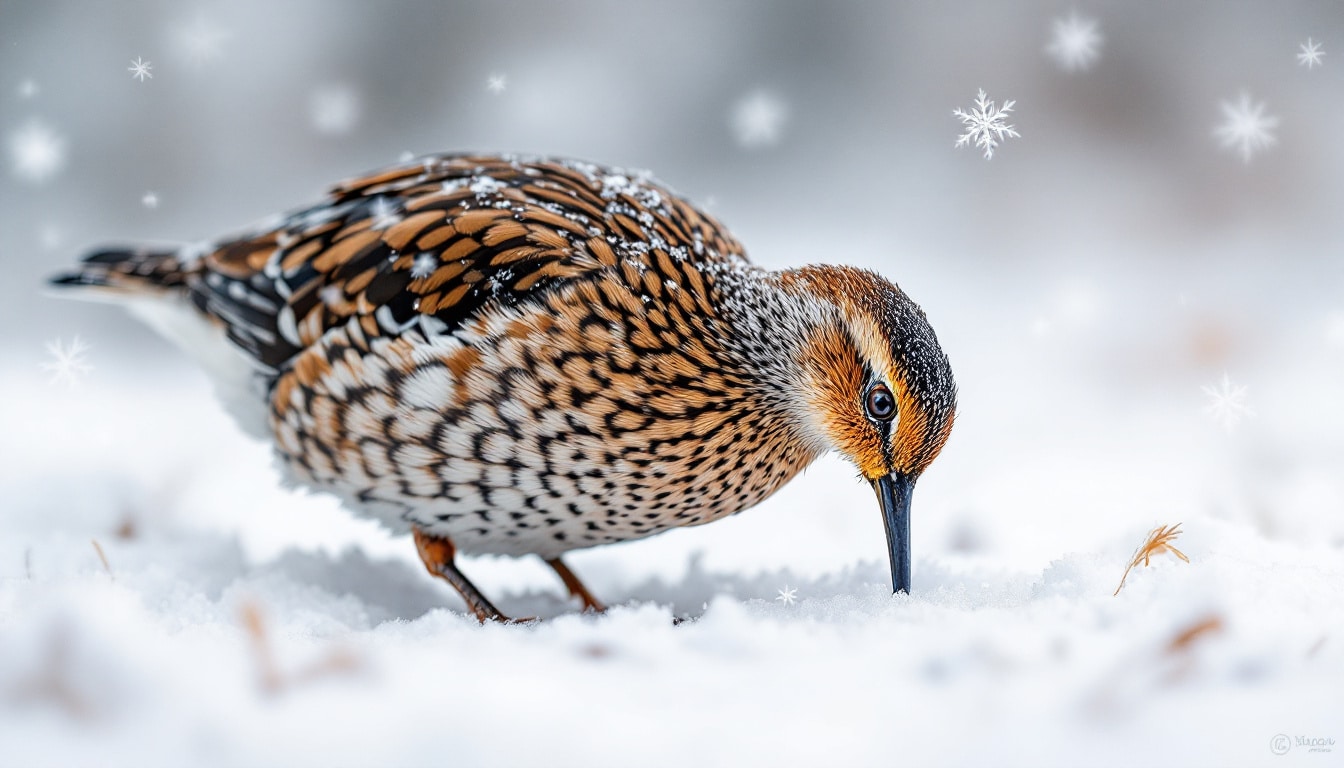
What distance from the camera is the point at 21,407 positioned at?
2383 millimetres

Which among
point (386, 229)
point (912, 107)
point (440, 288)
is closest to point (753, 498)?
point (440, 288)

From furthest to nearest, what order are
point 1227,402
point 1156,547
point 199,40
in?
point 199,40
point 1227,402
point 1156,547

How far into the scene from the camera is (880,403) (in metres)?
1.39

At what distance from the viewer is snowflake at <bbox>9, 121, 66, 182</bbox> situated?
6.79 ft

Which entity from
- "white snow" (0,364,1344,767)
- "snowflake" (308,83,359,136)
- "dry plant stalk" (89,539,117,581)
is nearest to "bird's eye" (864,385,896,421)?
"white snow" (0,364,1344,767)

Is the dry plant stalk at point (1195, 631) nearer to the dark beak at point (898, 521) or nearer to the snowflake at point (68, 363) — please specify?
the dark beak at point (898, 521)

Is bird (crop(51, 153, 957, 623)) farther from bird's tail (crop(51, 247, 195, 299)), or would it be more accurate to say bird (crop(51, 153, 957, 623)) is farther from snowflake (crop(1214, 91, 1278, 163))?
snowflake (crop(1214, 91, 1278, 163))

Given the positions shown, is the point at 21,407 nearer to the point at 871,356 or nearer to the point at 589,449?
the point at 589,449

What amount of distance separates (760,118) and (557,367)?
116 cm

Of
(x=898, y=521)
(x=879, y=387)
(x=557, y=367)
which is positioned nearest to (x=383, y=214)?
(x=557, y=367)

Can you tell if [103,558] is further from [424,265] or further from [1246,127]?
[1246,127]

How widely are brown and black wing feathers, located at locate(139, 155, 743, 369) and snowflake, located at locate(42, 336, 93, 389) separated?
0.45 meters

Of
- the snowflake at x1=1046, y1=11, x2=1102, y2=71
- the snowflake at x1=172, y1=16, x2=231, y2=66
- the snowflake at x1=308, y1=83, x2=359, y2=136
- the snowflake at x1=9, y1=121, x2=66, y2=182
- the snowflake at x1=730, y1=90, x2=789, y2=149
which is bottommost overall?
the snowflake at x1=9, y1=121, x2=66, y2=182

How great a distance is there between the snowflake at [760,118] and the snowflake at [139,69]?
127 centimetres
